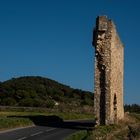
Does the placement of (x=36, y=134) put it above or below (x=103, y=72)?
below

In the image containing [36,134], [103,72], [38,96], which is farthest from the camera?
[38,96]

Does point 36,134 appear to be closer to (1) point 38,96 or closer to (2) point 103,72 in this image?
(2) point 103,72

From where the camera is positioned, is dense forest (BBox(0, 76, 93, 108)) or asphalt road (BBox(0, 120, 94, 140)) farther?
dense forest (BBox(0, 76, 93, 108))

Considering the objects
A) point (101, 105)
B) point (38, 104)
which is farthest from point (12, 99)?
point (101, 105)

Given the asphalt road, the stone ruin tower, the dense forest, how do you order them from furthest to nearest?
the dense forest
the stone ruin tower
the asphalt road

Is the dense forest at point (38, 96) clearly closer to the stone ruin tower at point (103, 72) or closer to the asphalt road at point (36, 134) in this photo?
the stone ruin tower at point (103, 72)

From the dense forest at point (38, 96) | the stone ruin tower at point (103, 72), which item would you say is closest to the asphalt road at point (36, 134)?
the stone ruin tower at point (103, 72)

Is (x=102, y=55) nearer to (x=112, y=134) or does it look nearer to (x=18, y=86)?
(x=112, y=134)

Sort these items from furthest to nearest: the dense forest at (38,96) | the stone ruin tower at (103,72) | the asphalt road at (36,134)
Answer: the dense forest at (38,96)
the stone ruin tower at (103,72)
the asphalt road at (36,134)

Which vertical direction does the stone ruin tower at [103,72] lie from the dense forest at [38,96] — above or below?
below

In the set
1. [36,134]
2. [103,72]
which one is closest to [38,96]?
[103,72]

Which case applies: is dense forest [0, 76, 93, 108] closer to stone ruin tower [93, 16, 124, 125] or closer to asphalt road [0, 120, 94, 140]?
stone ruin tower [93, 16, 124, 125]

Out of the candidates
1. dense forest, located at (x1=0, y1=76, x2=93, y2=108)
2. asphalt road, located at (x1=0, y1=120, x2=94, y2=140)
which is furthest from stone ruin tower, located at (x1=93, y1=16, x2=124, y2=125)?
dense forest, located at (x1=0, y1=76, x2=93, y2=108)

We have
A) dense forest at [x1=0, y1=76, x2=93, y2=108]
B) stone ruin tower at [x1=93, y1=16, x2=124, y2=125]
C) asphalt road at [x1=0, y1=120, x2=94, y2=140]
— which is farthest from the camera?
dense forest at [x1=0, y1=76, x2=93, y2=108]
